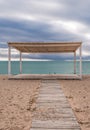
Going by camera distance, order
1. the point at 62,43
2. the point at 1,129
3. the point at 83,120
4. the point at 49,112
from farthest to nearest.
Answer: the point at 62,43
the point at 49,112
the point at 83,120
the point at 1,129

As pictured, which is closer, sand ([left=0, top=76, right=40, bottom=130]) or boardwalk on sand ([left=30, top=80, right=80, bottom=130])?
boardwalk on sand ([left=30, top=80, right=80, bottom=130])

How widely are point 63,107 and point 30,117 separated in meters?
1.40

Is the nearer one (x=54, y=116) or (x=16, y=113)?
(x=54, y=116)

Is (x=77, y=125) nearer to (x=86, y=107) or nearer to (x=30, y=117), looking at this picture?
(x=30, y=117)

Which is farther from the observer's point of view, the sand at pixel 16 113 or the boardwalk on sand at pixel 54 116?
the sand at pixel 16 113

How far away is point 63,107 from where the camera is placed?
7.15 m

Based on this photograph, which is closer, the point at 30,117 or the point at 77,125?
the point at 77,125

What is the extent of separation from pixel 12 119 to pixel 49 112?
1087 mm

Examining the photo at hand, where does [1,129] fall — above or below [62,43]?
below

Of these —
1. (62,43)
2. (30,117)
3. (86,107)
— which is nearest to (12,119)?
(30,117)

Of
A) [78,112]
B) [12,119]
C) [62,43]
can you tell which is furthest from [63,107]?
[62,43]

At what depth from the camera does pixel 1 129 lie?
5250mm

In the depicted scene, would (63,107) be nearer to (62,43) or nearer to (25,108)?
(25,108)

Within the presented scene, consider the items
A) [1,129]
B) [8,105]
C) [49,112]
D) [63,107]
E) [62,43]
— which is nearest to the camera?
[1,129]
